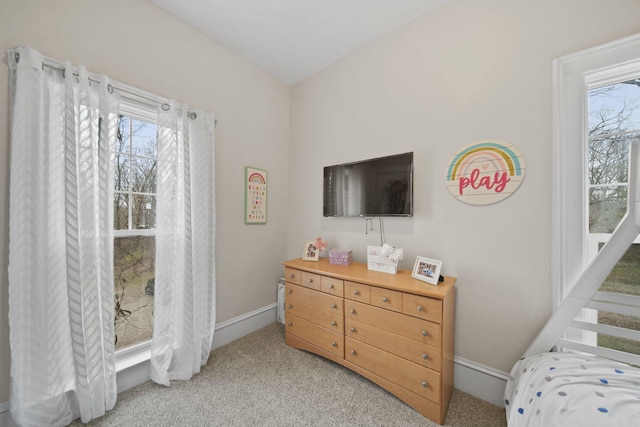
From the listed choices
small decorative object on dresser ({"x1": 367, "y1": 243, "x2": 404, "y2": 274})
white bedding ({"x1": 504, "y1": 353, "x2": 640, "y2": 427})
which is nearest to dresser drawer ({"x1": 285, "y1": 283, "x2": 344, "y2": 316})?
small decorative object on dresser ({"x1": 367, "y1": 243, "x2": 404, "y2": 274})

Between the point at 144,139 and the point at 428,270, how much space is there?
2.36 meters

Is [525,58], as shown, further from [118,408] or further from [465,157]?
[118,408]

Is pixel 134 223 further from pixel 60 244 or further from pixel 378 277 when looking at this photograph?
pixel 378 277

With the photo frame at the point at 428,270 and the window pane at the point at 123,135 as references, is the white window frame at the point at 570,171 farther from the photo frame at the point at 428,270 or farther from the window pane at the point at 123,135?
the window pane at the point at 123,135

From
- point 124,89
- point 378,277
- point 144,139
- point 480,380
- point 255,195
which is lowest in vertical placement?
point 480,380

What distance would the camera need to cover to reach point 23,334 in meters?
1.28

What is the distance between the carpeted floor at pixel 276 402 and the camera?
145 centimetres

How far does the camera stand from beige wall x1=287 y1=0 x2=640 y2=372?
4.84 ft

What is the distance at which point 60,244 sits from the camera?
1.40m

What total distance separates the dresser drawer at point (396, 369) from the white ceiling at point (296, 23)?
2527mm

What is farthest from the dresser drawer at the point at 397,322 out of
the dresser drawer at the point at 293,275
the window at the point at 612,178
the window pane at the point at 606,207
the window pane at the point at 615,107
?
the window pane at the point at 615,107

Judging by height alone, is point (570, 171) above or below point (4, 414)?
above

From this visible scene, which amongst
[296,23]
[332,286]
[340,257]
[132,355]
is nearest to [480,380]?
[332,286]

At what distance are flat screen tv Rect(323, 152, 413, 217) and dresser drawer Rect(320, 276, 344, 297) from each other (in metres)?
0.63
